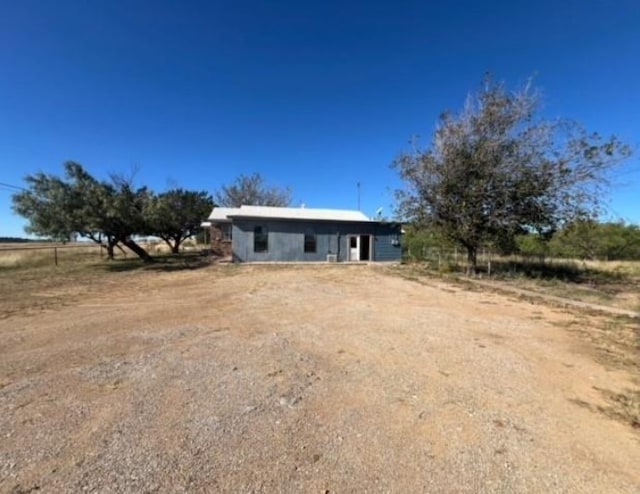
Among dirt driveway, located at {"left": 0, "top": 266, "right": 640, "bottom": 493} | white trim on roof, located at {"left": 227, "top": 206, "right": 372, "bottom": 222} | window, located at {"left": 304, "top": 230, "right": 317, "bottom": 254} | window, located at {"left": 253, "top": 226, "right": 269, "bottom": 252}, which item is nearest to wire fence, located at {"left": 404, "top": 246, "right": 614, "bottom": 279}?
white trim on roof, located at {"left": 227, "top": 206, "right": 372, "bottom": 222}

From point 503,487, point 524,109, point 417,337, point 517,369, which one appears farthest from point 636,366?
point 524,109

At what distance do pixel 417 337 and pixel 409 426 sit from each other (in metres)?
2.61

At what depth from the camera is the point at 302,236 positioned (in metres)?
19.1

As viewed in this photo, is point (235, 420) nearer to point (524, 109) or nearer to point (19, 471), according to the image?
point (19, 471)

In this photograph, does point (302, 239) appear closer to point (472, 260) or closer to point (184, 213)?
point (472, 260)

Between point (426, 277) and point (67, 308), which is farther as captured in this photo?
point (426, 277)

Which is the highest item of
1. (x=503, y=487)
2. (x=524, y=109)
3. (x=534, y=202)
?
(x=524, y=109)

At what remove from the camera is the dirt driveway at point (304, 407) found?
214cm

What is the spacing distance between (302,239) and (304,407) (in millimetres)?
16205

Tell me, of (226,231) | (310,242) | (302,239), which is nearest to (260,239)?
(302,239)

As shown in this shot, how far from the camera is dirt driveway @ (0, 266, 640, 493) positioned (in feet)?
7.01

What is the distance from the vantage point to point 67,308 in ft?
23.5

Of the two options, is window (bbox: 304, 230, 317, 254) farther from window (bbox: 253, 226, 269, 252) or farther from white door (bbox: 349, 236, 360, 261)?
white door (bbox: 349, 236, 360, 261)

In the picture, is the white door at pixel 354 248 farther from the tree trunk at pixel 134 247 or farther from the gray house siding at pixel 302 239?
the tree trunk at pixel 134 247
